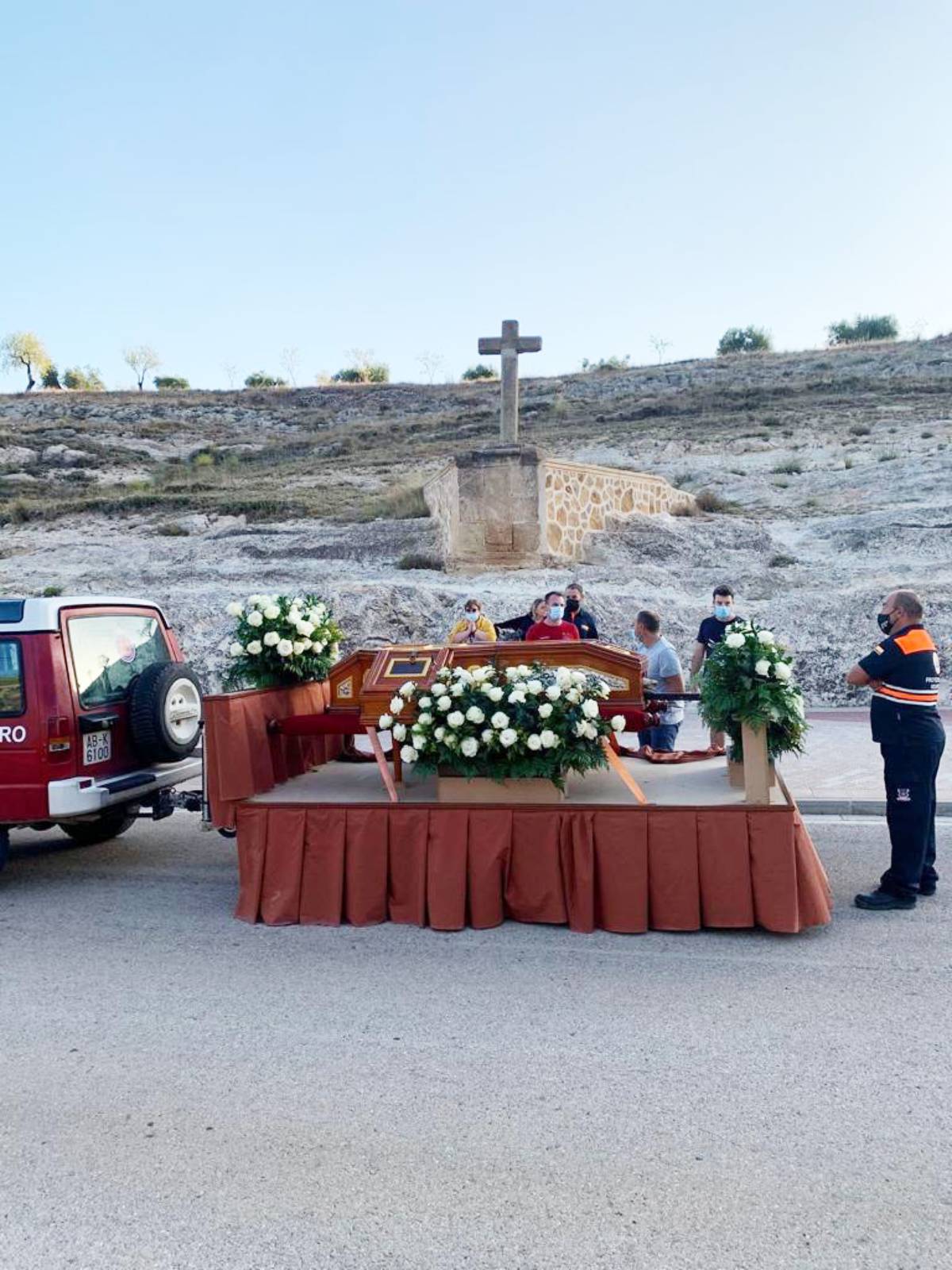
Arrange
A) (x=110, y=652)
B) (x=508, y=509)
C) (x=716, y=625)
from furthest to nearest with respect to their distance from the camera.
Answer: (x=508, y=509) < (x=716, y=625) < (x=110, y=652)

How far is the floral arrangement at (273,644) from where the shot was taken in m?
7.19

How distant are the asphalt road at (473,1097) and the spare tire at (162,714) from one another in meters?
1.30

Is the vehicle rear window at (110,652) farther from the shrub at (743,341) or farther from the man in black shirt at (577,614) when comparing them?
the shrub at (743,341)

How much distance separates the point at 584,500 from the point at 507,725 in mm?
16499

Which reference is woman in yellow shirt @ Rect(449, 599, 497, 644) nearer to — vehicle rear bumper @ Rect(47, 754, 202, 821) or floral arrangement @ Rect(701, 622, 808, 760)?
vehicle rear bumper @ Rect(47, 754, 202, 821)

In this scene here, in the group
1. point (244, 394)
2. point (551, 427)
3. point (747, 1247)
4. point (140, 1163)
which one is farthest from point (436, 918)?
point (244, 394)

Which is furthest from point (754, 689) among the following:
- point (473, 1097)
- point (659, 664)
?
point (659, 664)

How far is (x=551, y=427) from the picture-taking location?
41.3 meters

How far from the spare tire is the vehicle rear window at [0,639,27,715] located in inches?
30.8

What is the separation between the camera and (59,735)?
668cm

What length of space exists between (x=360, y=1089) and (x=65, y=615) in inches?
167

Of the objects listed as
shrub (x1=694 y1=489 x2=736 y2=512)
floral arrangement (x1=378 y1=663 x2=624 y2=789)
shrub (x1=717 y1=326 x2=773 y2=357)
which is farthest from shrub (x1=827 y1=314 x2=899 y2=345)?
floral arrangement (x1=378 y1=663 x2=624 y2=789)

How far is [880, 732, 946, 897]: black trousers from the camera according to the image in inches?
246

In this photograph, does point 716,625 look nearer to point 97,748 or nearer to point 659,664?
point 659,664
